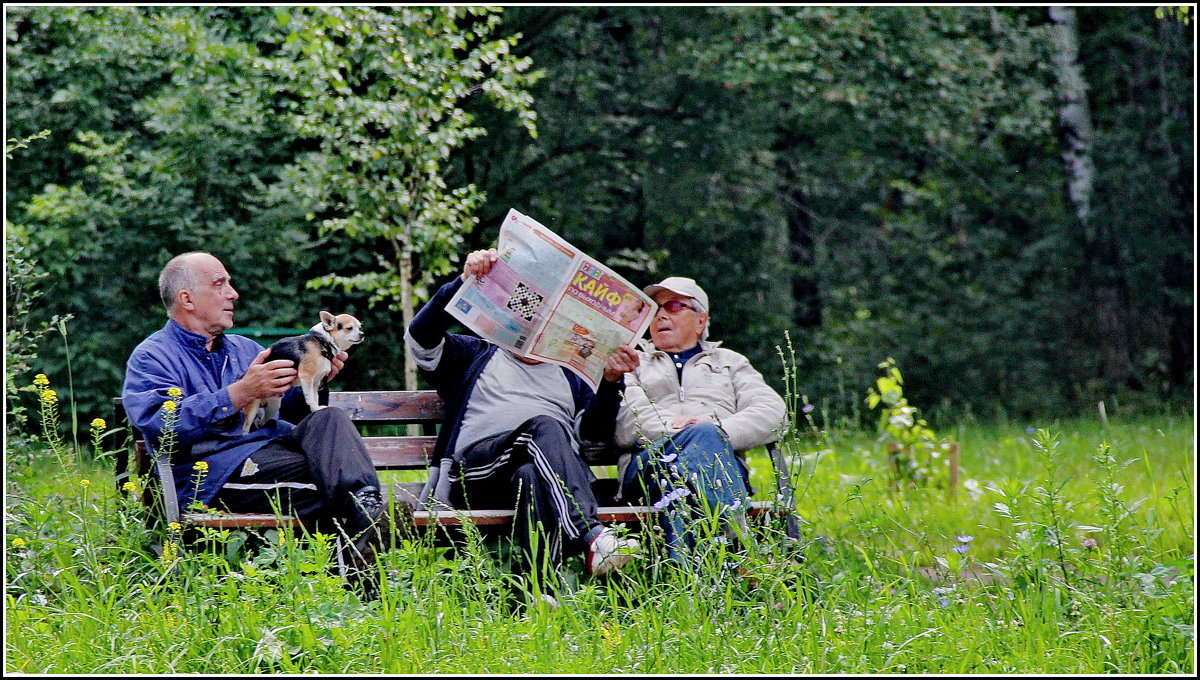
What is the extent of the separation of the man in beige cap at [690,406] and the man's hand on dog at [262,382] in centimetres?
110

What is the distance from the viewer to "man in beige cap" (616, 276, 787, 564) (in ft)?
12.2

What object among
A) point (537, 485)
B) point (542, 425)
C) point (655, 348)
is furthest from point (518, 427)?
point (655, 348)

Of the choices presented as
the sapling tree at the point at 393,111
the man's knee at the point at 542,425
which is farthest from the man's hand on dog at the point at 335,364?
the sapling tree at the point at 393,111

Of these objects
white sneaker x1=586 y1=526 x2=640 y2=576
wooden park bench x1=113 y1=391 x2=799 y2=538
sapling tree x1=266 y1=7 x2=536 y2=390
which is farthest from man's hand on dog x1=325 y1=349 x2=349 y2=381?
sapling tree x1=266 y1=7 x2=536 y2=390

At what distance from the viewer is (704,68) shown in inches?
430

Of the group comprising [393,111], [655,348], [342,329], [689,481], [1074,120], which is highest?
[393,111]

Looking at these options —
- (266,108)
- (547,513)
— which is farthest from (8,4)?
(547,513)

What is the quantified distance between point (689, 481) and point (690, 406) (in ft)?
2.27

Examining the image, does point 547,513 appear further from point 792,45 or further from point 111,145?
point 792,45

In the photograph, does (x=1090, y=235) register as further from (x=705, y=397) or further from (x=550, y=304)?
(x=550, y=304)

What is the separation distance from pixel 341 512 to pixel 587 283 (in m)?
1.08

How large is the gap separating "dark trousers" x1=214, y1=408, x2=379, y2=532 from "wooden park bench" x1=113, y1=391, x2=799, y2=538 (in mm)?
76

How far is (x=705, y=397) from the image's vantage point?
171 inches

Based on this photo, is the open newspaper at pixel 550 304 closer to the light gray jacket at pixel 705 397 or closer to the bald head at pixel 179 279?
the light gray jacket at pixel 705 397
